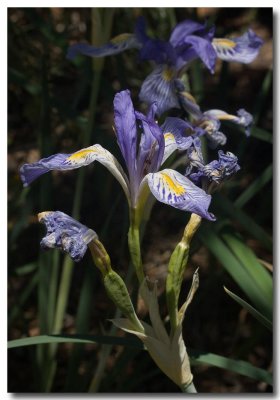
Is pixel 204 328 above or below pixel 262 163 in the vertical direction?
below

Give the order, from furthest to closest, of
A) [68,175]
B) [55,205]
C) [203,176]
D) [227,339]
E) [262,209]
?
1. [68,175]
2. [55,205]
3. [227,339]
4. [262,209]
5. [203,176]

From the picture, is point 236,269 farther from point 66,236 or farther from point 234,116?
point 66,236

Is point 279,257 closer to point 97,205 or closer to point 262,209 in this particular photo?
point 262,209

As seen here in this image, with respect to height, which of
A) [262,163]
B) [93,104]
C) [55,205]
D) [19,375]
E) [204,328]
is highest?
[93,104]

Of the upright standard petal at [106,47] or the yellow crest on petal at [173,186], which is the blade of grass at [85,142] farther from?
the yellow crest on petal at [173,186]

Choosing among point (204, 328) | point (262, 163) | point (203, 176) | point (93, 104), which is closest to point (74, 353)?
point (204, 328)

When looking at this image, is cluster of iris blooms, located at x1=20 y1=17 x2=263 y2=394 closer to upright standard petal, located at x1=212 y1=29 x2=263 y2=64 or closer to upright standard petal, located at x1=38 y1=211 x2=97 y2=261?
upright standard petal, located at x1=38 y1=211 x2=97 y2=261

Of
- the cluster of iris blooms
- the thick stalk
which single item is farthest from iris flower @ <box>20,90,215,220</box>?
the thick stalk
